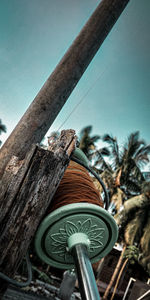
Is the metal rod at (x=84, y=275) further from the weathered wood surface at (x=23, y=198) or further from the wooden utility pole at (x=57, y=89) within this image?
the wooden utility pole at (x=57, y=89)

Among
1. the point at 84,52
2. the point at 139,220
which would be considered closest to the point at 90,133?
the point at 139,220

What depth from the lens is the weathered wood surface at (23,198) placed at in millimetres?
486

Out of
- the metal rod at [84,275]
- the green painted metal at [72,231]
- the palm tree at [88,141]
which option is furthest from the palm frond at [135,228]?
the metal rod at [84,275]

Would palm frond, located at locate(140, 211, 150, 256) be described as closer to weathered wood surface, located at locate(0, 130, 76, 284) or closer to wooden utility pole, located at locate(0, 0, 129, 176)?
wooden utility pole, located at locate(0, 0, 129, 176)

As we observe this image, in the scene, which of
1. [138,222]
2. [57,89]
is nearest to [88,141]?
[138,222]

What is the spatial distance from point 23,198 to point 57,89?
57 centimetres

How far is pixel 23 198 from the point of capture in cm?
50

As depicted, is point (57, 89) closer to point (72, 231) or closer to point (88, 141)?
point (72, 231)

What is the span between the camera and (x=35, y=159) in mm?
529

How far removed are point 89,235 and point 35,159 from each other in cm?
36

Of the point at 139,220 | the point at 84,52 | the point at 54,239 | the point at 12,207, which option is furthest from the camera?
the point at 139,220

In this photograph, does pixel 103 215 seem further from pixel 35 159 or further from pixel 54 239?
pixel 35 159

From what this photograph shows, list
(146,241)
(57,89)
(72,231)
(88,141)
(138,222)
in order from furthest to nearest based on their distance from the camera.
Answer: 1. (88,141)
2. (138,222)
3. (146,241)
4. (57,89)
5. (72,231)

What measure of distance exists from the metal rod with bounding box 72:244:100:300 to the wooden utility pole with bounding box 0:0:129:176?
389mm
